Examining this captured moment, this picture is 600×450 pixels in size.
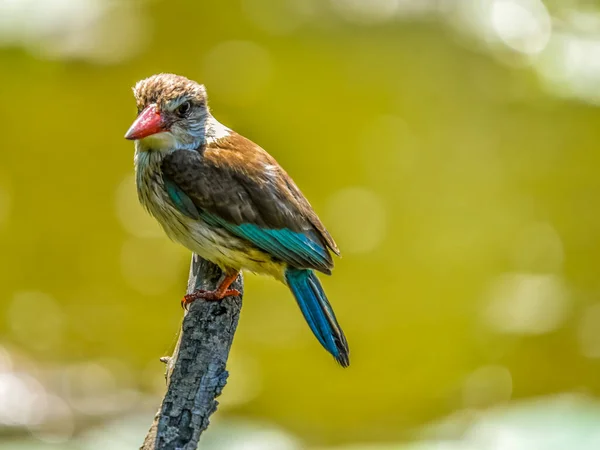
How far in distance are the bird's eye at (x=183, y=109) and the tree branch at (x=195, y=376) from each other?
0.74 metres

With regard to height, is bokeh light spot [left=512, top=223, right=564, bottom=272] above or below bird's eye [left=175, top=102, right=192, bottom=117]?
above

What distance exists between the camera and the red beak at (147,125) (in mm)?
3600

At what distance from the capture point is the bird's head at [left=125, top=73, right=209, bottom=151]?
146 inches

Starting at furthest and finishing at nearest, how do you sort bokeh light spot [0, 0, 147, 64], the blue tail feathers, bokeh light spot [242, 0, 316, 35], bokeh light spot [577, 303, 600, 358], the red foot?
bokeh light spot [242, 0, 316, 35], bokeh light spot [0, 0, 147, 64], bokeh light spot [577, 303, 600, 358], the blue tail feathers, the red foot

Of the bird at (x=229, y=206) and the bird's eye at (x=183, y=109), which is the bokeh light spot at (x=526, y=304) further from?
the bird's eye at (x=183, y=109)

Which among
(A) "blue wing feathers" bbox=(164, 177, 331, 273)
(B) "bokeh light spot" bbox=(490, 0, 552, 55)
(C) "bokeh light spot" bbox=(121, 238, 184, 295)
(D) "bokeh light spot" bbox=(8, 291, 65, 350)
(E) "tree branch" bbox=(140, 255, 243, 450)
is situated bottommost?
(E) "tree branch" bbox=(140, 255, 243, 450)

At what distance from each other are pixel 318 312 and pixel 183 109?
85 cm

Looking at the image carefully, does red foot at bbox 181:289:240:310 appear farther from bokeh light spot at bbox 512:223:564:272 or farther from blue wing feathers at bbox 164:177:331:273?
bokeh light spot at bbox 512:223:564:272

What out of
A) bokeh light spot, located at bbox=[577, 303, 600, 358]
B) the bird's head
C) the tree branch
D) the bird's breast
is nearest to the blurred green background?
bokeh light spot, located at bbox=[577, 303, 600, 358]

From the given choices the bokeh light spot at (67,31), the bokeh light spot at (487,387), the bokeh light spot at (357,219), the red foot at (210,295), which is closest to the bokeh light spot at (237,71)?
the bokeh light spot at (67,31)

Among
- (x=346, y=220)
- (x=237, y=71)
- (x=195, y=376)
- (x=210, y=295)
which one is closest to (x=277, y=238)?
(x=210, y=295)

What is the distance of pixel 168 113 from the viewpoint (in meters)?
3.75

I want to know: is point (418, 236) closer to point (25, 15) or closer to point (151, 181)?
point (151, 181)

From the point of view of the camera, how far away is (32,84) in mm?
7082
